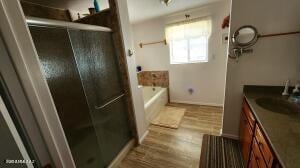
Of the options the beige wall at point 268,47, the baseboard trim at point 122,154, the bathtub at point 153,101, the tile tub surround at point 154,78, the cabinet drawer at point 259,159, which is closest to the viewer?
the cabinet drawer at point 259,159

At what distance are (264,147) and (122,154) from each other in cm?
164

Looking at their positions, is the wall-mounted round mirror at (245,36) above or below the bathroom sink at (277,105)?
above

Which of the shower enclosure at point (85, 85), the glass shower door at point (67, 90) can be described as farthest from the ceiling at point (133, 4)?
the glass shower door at point (67, 90)

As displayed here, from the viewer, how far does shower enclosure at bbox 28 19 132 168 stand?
102 centimetres

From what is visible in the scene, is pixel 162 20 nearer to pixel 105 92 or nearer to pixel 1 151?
pixel 105 92

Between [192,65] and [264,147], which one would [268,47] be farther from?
[192,65]

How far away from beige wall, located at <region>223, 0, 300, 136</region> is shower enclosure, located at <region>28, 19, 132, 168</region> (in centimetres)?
159

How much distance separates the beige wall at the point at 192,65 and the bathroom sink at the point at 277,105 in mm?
1472

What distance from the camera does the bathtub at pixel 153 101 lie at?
2633 millimetres

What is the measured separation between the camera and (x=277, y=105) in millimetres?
1474

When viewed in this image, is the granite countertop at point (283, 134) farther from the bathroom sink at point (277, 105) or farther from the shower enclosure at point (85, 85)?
the shower enclosure at point (85, 85)

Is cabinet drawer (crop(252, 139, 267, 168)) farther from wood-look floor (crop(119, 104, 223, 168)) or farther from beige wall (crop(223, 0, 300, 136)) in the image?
beige wall (crop(223, 0, 300, 136))

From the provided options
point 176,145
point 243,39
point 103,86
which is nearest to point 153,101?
point 176,145

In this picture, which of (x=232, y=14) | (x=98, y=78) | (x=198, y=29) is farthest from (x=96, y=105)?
(x=198, y=29)
